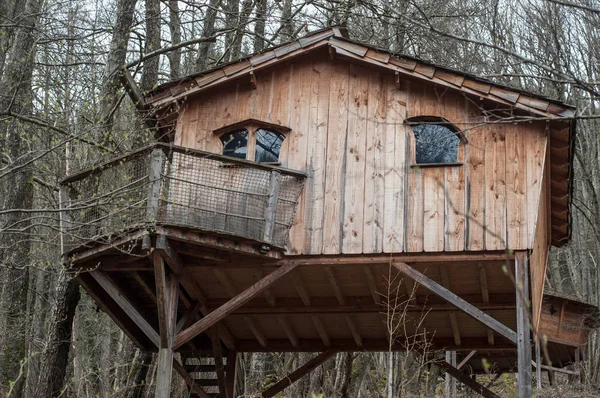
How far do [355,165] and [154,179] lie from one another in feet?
10.8

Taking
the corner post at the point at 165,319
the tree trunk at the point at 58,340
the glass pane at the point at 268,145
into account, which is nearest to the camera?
the corner post at the point at 165,319

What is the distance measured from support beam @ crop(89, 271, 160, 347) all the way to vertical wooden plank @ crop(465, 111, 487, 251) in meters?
5.19

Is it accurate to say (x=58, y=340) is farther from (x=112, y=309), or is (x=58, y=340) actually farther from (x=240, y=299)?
(x=240, y=299)

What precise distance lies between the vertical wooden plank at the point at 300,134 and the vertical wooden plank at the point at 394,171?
49.2 inches

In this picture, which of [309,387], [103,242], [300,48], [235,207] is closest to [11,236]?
[103,242]

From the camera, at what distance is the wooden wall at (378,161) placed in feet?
41.9

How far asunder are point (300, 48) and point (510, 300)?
5.48 metres

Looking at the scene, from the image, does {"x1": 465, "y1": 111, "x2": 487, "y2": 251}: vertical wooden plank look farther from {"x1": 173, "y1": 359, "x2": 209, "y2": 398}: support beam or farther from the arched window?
{"x1": 173, "y1": 359, "x2": 209, "y2": 398}: support beam

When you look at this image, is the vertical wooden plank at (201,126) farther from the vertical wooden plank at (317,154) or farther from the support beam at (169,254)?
the support beam at (169,254)

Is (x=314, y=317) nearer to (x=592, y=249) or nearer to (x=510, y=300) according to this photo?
(x=510, y=300)

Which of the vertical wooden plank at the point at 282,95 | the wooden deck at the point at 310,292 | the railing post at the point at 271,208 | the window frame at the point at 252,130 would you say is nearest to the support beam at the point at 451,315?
the wooden deck at the point at 310,292

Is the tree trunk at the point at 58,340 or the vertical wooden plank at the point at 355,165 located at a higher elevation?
the vertical wooden plank at the point at 355,165

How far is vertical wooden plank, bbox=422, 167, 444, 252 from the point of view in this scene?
12.7m

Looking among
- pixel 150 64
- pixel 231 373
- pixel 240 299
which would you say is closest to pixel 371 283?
pixel 240 299
